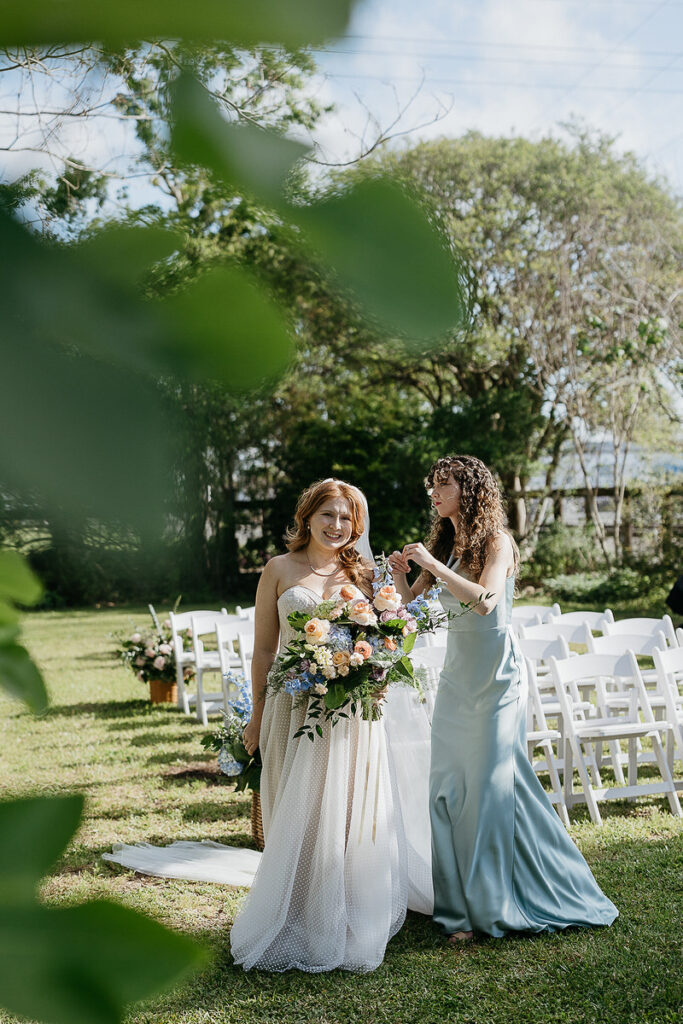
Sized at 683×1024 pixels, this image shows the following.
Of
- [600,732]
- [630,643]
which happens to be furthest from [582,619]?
[600,732]

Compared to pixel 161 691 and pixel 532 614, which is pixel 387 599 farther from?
pixel 161 691

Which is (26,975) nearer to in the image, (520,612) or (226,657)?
(226,657)

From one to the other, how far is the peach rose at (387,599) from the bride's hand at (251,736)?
3.06 ft

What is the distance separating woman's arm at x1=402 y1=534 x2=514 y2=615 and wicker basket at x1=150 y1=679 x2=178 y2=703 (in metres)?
5.27

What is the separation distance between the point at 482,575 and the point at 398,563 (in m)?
0.34

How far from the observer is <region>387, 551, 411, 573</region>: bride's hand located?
3592mm

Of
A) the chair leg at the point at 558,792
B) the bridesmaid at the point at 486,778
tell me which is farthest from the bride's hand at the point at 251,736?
the chair leg at the point at 558,792

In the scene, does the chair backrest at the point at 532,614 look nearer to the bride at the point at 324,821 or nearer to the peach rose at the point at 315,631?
the bride at the point at 324,821

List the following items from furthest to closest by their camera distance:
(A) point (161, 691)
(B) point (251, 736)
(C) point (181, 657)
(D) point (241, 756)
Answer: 1. (A) point (161, 691)
2. (C) point (181, 657)
3. (D) point (241, 756)
4. (B) point (251, 736)

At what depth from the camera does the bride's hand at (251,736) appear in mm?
3951

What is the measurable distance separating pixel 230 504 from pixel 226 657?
246 inches

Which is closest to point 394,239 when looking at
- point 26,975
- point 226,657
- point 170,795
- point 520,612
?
point 26,975

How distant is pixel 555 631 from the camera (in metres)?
6.66

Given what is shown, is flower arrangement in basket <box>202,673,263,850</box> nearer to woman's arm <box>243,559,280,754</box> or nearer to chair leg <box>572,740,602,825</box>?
woman's arm <box>243,559,280,754</box>
